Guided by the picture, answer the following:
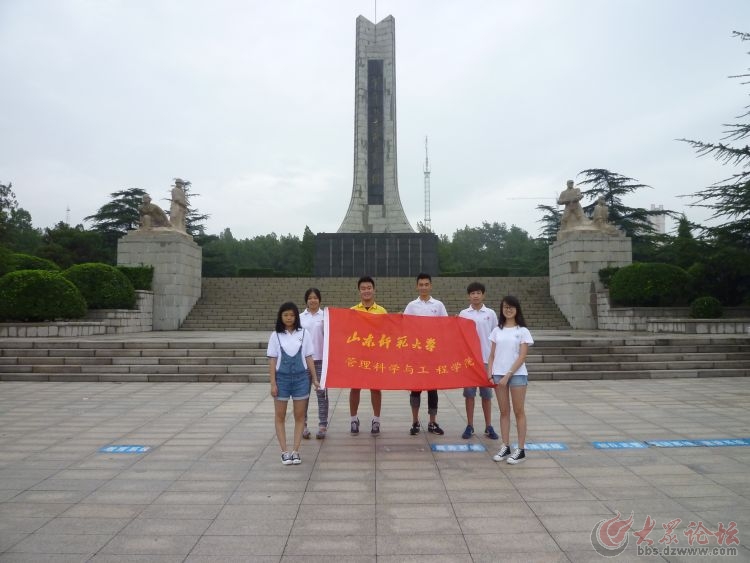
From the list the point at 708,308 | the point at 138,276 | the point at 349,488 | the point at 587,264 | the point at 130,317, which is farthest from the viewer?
the point at 587,264

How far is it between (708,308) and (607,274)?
9.42ft

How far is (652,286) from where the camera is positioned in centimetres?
1459

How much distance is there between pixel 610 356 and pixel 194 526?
826cm

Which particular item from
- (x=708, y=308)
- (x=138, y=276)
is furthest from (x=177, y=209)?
(x=708, y=308)

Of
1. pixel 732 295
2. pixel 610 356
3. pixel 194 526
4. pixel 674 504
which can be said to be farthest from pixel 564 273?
pixel 194 526

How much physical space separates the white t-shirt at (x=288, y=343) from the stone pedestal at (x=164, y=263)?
13.2m

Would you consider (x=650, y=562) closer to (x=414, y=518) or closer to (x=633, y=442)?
(x=414, y=518)

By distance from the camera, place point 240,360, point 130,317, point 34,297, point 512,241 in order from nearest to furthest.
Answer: point 240,360, point 34,297, point 130,317, point 512,241

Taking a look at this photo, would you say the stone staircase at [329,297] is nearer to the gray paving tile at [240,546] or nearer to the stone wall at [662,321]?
the stone wall at [662,321]

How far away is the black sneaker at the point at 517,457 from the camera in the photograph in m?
4.27

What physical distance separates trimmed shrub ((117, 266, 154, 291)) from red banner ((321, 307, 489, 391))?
41.7 ft

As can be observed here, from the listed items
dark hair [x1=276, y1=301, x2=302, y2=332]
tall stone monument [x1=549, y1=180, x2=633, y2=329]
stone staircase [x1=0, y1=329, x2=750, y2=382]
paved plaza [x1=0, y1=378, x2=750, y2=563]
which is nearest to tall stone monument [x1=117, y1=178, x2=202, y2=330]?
stone staircase [x1=0, y1=329, x2=750, y2=382]

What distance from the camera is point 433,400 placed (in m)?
5.27

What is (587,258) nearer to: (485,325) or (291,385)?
(485,325)
